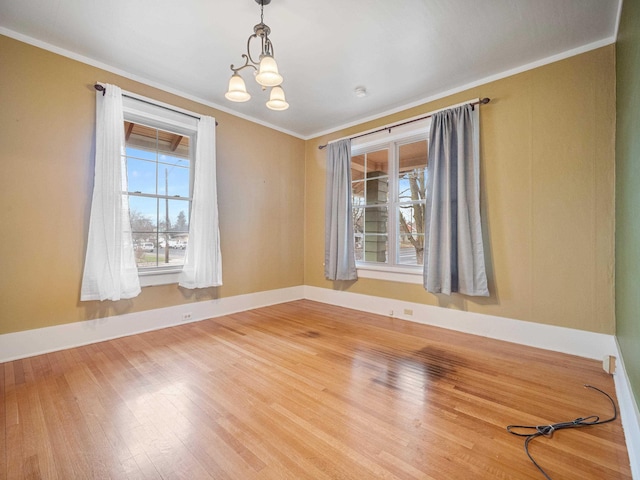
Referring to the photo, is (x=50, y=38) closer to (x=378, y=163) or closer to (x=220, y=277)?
(x=220, y=277)

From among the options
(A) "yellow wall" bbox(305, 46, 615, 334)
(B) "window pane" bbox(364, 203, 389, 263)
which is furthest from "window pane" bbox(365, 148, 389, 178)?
(A) "yellow wall" bbox(305, 46, 615, 334)

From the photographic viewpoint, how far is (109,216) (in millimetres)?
2912

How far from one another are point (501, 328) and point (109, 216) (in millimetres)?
4236

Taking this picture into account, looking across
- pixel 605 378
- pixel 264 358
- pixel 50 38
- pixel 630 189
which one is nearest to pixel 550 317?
pixel 605 378

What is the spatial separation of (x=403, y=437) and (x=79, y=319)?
10.3ft

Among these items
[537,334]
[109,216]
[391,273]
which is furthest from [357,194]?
[109,216]

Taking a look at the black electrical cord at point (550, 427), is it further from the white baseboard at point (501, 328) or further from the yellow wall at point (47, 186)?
Result: the yellow wall at point (47, 186)

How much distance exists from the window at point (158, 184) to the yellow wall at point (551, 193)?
11.2 ft

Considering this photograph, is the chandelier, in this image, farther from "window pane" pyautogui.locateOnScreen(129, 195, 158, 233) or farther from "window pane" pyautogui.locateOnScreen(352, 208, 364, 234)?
"window pane" pyautogui.locateOnScreen(352, 208, 364, 234)

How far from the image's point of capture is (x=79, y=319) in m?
2.88

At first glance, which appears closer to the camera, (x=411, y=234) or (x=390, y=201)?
(x=411, y=234)

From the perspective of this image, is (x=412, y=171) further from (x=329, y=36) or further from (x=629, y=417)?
(x=629, y=417)

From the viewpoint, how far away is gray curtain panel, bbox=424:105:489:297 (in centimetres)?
318

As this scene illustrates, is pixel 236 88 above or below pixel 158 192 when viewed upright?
above
